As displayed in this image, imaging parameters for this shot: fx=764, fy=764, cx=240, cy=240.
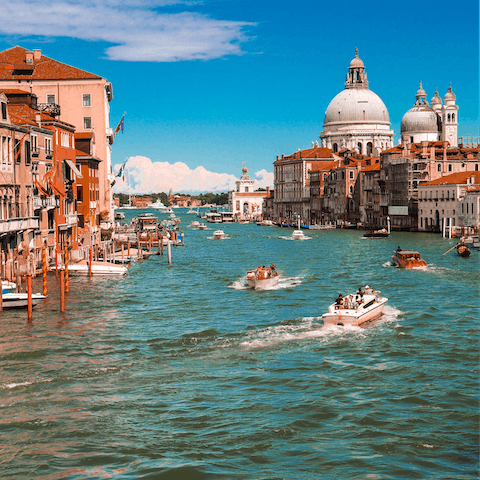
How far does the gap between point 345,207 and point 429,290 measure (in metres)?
88.1

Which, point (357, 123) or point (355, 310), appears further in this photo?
point (357, 123)

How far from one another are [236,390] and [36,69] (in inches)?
1997

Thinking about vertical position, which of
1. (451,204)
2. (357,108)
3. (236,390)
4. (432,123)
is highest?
(357,108)

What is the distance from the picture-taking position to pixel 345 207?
123875 millimetres

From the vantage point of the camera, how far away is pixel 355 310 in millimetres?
25875

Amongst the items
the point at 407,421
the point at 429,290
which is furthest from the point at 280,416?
the point at 429,290

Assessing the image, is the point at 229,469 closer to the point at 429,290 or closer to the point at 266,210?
the point at 429,290

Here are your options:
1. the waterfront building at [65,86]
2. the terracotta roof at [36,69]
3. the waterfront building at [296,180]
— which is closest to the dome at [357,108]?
the waterfront building at [296,180]

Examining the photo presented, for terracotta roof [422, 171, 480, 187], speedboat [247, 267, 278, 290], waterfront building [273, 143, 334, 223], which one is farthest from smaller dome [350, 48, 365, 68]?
speedboat [247, 267, 278, 290]

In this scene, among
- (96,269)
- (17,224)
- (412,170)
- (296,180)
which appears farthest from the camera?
(296,180)

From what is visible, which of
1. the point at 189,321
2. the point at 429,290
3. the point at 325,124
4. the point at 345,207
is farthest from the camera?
the point at 325,124

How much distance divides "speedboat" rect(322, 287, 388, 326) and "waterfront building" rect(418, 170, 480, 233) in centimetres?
5107

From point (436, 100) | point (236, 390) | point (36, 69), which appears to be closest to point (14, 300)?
point (236, 390)

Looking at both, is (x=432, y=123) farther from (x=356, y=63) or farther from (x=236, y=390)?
(x=236, y=390)
